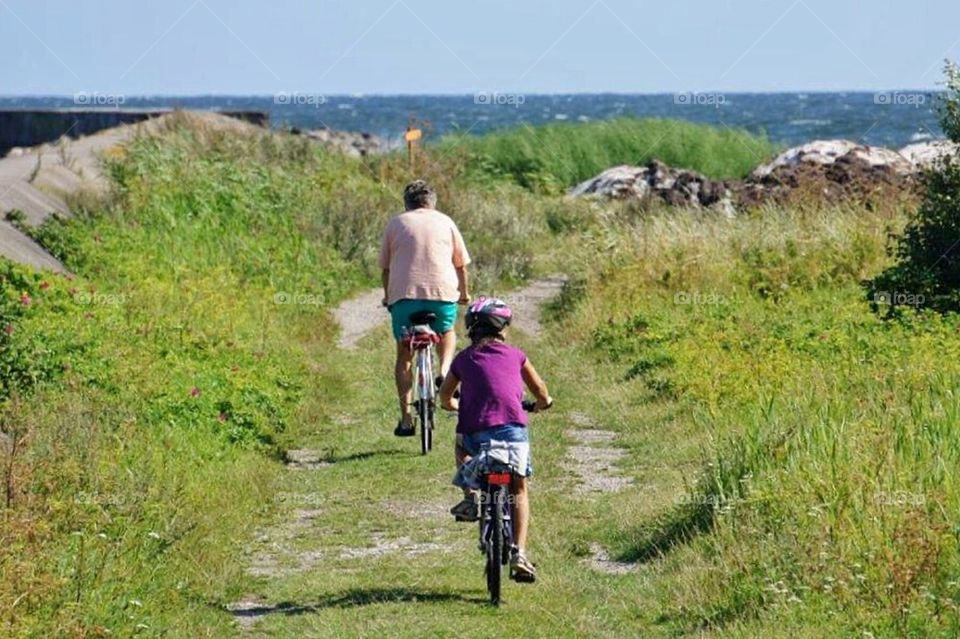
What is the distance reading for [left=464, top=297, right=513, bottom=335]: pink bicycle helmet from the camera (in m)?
9.35

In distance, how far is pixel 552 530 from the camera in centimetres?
1092

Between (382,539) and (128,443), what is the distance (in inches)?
75.9

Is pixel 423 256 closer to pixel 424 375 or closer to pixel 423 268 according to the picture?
pixel 423 268

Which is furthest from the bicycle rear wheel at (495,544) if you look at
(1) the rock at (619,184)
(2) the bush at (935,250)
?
(1) the rock at (619,184)

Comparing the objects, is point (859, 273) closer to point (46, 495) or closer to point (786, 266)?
point (786, 266)

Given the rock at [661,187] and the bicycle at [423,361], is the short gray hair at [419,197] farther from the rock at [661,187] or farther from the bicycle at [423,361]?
the rock at [661,187]

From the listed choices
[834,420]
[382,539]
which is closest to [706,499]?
[834,420]

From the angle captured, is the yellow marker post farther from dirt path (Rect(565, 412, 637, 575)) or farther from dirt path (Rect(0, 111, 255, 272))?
dirt path (Rect(565, 412, 637, 575))

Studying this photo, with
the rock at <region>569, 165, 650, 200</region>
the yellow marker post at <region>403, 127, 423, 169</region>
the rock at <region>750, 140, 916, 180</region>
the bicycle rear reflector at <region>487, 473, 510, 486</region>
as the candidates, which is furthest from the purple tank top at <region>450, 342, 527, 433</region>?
the rock at <region>569, 165, 650, 200</region>

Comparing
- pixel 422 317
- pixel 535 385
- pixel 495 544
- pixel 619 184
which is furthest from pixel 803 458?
pixel 619 184

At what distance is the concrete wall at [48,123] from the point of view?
47.8m

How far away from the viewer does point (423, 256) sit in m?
13.1

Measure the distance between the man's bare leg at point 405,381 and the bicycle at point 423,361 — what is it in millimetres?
178

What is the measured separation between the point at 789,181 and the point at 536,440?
1531cm
